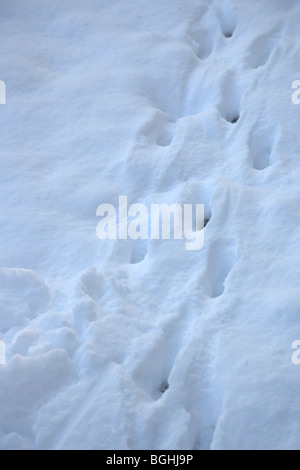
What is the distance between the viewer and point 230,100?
2.34 metres

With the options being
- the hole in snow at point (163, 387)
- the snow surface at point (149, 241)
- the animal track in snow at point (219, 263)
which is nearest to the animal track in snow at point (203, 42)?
the snow surface at point (149, 241)

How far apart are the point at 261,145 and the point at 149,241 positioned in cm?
59

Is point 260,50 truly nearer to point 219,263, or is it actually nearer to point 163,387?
point 219,263

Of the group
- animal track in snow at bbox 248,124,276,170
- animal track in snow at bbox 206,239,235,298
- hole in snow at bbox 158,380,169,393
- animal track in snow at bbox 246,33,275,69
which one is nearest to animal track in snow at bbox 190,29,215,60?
animal track in snow at bbox 246,33,275,69

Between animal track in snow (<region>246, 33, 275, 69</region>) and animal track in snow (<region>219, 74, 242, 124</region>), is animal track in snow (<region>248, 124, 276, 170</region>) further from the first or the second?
animal track in snow (<region>246, 33, 275, 69</region>)

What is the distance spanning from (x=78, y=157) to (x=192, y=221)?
51 centimetres

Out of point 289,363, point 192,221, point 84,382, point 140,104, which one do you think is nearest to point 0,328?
point 84,382

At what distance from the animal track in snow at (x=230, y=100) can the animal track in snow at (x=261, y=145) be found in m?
0.14

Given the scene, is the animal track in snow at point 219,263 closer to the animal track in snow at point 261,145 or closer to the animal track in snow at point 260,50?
the animal track in snow at point 261,145

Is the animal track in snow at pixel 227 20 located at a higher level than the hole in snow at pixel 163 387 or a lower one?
higher

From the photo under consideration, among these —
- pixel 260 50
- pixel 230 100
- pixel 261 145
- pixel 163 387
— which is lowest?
pixel 163 387

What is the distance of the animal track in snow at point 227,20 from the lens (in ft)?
8.41

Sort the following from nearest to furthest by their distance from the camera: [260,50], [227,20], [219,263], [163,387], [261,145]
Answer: [163,387] → [219,263] → [261,145] → [260,50] → [227,20]

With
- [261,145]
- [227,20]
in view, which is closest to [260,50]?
[227,20]
